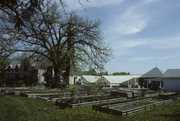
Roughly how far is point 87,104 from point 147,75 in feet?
132

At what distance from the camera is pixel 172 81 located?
41.3 metres

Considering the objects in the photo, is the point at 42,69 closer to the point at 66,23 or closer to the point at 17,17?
the point at 66,23

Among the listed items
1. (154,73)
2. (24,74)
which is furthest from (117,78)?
(24,74)

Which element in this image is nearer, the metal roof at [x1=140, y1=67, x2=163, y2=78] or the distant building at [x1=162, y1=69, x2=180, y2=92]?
the distant building at [x1=162, y1=69, x2=180, y2=92]

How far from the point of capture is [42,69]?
195 feet

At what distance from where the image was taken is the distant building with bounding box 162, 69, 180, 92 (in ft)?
132

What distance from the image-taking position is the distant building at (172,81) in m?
40.4

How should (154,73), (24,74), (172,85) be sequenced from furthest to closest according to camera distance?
(24,74), (154,73), (172,85)

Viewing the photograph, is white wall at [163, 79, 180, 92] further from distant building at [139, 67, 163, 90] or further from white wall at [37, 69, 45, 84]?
white wall at [37, 69, 45, 84]

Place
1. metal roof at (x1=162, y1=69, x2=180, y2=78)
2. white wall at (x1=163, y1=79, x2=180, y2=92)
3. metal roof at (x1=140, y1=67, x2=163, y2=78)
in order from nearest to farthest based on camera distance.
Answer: white wall at (x1=163, y1=79, x2=180, y2=92)
metal roof at (x1=162, y1=69, x2=180, y2=78)
metal roof at (x1=140, y1=67, x2=163, y2=78)

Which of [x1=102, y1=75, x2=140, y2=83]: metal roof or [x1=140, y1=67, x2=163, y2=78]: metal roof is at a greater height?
[x1=140, y1=67, x2=163, y2=78]: metal roof

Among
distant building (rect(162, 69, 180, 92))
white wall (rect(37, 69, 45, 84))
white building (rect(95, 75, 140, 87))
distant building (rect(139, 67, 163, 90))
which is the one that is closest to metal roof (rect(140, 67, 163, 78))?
distant building (rect(139, 67, 163, 90))

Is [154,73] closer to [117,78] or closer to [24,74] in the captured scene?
[117,78]

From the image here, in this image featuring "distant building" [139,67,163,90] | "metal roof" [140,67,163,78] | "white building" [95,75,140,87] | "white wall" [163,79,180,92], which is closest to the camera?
"white wall" [163,79,180,92]
